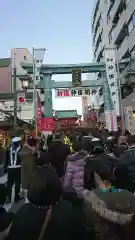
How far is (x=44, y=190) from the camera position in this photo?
2213mm

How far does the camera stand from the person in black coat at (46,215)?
2072 millimetres

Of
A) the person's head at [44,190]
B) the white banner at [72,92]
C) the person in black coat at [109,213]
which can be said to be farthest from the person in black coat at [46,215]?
the white banner at [72,92]

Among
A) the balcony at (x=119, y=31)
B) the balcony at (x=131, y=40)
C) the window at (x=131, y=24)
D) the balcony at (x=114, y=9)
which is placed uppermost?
the balcony at (x=114, y=9)

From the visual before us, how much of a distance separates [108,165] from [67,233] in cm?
171

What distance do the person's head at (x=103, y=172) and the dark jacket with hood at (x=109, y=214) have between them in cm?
114

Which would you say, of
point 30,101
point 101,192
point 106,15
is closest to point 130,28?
point 106,15

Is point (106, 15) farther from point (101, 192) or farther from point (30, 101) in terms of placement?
point (101, 192)

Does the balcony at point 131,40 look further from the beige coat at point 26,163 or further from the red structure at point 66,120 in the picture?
the beige coat at point 26,163

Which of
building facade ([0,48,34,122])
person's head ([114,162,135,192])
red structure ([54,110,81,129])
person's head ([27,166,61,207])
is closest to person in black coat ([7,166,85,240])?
person's head ([27,166,61,207])

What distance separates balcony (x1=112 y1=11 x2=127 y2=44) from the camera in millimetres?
26914

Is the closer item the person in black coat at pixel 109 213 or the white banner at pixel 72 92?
the person in black coat at pixel 109 213

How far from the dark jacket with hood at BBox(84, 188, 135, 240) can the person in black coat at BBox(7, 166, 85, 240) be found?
6.3 inches

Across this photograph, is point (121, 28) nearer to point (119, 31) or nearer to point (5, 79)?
point (119, 31)

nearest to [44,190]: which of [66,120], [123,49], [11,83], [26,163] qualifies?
[26,163]
